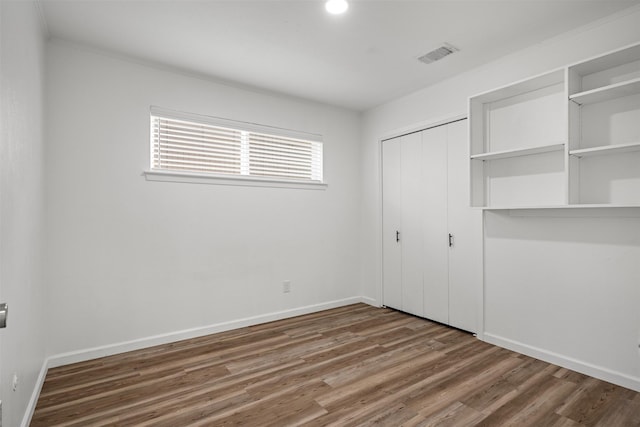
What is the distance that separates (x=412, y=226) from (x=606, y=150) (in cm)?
203

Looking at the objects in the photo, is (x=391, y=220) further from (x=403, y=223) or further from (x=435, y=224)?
(x=435, y=224)

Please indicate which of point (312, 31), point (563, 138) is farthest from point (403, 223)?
point (312, 31)

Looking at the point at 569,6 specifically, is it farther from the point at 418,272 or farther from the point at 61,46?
the point at 61,46

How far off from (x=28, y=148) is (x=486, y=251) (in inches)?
144

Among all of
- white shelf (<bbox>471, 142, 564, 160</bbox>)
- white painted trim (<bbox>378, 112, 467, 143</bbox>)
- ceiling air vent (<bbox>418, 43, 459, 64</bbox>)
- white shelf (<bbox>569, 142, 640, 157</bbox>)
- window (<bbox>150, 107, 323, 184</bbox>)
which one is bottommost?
white shelf (<bbox>569, 142, 640, 157</bbox>)

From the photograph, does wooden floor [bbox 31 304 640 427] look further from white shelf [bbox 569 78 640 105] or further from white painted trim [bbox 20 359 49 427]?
white shelf [bbox 569 78 640 105]

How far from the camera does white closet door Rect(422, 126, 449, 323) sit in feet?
12.2

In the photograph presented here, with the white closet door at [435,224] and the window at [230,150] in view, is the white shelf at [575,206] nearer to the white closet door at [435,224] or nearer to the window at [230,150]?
the white closet door at [435,224]

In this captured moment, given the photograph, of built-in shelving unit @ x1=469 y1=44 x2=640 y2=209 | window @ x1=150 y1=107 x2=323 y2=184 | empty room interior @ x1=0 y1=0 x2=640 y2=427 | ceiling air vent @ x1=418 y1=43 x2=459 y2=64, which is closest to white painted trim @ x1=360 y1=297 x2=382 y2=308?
empty room interior @ x1=0 y1=0 x2=640 y2=427

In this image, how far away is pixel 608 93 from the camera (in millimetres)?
2369

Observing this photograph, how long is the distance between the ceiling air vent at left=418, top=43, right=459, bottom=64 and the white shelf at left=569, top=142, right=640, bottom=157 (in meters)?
1.29

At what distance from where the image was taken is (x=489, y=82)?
3.26m

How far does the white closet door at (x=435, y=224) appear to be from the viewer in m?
3.73

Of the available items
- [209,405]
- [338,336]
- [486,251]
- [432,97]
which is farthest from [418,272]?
[209,405]
